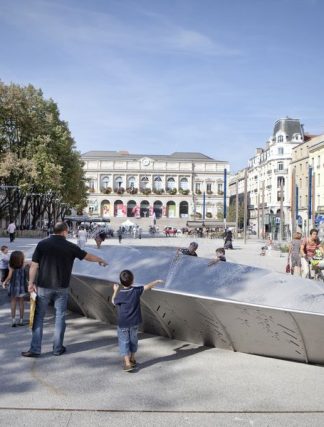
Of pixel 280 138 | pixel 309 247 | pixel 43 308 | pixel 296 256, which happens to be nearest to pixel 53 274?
pixel 43 308

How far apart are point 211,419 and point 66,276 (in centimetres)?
282

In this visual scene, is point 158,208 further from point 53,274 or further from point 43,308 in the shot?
point 53,274

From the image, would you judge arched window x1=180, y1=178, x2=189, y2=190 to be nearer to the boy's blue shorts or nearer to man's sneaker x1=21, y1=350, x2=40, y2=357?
man's sneaker x1=21, y1=350, x2=40, y2=357

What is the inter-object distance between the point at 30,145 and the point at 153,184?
87.4 m

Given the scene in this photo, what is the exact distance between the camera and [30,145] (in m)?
44.6

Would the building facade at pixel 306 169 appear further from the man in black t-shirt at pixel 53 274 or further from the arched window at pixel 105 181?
the arched window at pixel 105 181

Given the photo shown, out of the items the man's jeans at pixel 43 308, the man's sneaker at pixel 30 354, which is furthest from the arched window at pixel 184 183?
the man's sneaker at pixel 30 354

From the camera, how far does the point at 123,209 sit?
405ft

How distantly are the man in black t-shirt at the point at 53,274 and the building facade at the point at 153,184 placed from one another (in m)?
115

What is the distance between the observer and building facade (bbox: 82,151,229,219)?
411 ft

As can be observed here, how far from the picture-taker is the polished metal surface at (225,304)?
241 inches

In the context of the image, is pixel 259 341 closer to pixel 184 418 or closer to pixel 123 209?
pixel 184 418

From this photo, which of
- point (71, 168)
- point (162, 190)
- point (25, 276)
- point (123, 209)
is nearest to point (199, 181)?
point (162, 190)

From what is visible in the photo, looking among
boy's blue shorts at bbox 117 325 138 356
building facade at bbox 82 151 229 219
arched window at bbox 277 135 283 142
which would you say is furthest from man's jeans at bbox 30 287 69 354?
building facade at bbox 82 151 229 219
